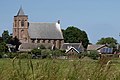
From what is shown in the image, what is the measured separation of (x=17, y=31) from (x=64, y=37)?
17976 mm

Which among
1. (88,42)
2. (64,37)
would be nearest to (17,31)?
(64,37)

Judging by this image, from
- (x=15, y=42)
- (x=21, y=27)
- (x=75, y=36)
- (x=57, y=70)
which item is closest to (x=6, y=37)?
(x=21, y=27)

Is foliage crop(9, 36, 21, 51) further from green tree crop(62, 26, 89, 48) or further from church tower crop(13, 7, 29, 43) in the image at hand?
green tree crop(62, 26, 89, 48)

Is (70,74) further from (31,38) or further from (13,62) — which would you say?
(31,38)

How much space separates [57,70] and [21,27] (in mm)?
132112

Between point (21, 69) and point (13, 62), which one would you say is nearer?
point (13, 62)

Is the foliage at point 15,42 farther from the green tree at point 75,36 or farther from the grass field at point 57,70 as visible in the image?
the grass field at point 57,70

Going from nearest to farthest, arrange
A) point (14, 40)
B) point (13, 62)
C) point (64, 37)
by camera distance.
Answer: point (13, 62)
point (14, 40)
point (64, 37)

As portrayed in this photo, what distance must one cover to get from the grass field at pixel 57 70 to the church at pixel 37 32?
125923mm

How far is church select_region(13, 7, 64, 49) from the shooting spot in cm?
13325

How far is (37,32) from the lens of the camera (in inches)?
5285

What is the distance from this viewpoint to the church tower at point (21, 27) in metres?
134

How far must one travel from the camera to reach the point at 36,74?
15.1ft

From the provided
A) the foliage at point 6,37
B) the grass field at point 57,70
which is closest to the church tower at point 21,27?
the foliage at point 6,37
